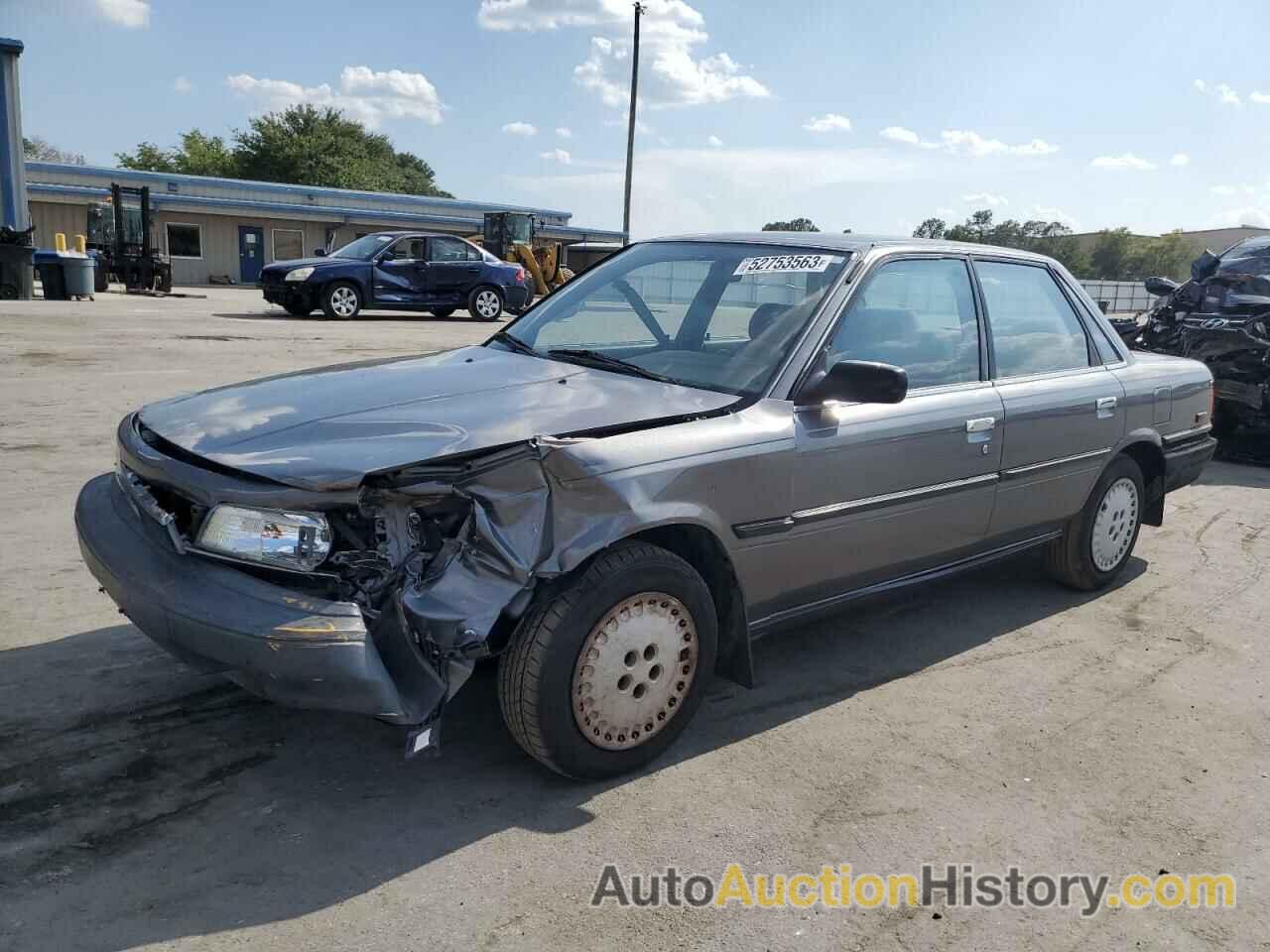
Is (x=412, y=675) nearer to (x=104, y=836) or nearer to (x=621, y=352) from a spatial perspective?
(x=104, y=836)

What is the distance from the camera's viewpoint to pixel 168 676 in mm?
3568

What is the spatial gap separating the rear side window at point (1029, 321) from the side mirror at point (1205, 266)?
6.32m

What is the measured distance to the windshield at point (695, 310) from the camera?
3.56 meters

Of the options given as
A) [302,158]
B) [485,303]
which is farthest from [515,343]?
[302,158]

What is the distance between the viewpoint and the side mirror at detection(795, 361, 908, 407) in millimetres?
3229

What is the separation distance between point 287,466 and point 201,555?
38cm

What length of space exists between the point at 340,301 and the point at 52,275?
661cm

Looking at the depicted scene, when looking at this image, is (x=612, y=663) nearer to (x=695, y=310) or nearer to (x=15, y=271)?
(x=695, y=310)

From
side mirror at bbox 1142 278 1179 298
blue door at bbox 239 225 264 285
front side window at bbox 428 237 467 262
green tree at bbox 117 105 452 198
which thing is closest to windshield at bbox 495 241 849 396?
side mirror at bbox 1142 278 1179 298

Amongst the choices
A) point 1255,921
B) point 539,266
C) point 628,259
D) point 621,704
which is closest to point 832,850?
point 621,704

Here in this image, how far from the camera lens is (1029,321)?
4.52 meters

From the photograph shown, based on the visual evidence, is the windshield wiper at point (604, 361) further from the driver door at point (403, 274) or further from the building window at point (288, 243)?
the building window at point (288, 243)

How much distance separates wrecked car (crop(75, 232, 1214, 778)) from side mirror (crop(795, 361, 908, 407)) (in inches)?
0.4

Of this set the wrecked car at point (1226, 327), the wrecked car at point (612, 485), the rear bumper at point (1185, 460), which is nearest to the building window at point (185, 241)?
the wrecked car at point (1226, 327)
